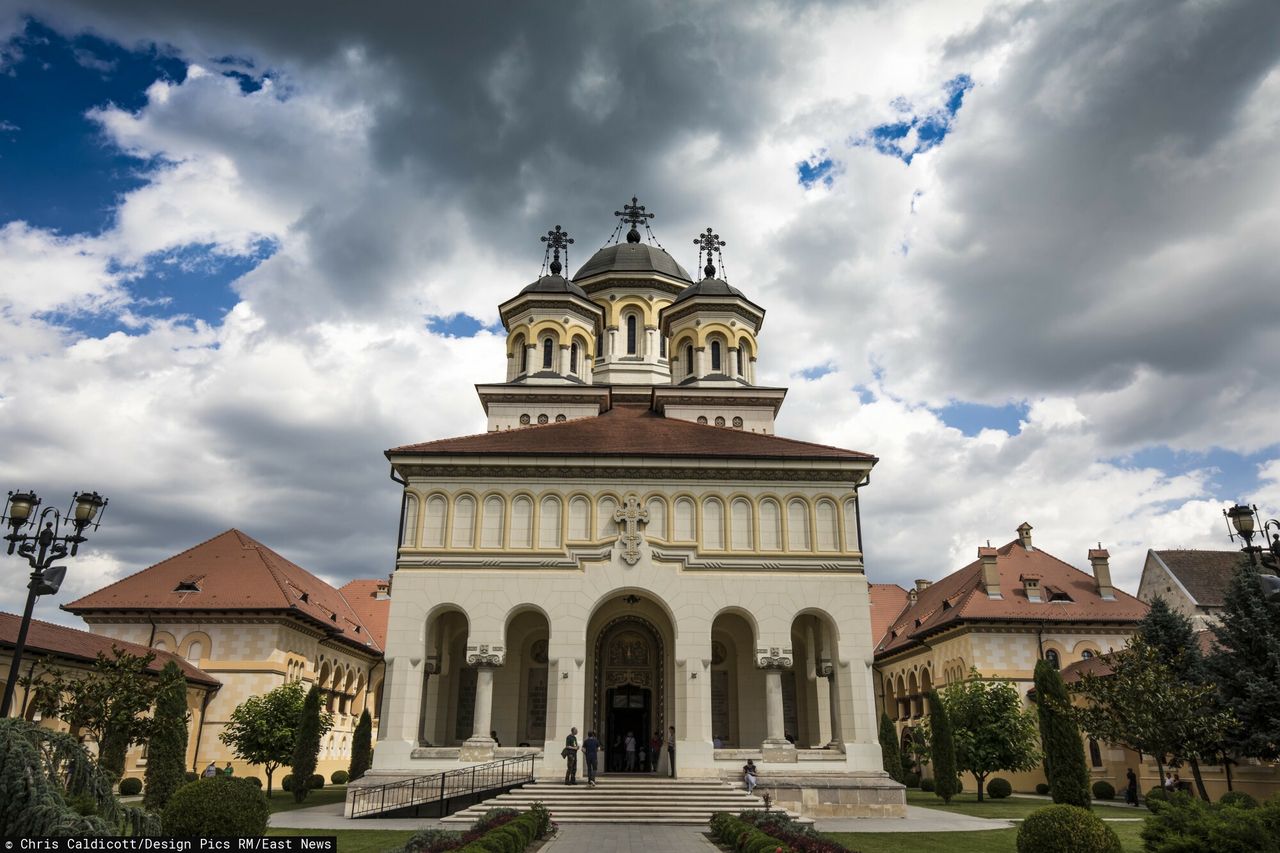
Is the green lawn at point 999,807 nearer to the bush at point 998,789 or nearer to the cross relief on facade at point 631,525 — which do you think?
the bush at point 998,789

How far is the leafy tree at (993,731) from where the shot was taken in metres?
30.4

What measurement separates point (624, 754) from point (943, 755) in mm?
12992

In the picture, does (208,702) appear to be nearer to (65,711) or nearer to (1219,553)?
(65,711)

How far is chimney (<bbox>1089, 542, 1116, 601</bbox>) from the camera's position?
41.9m

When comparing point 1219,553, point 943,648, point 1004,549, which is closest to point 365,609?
point 943,648

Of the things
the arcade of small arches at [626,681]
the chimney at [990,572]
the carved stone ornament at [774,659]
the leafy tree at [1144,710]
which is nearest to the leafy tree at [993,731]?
the arcade of small arches at [626,681]

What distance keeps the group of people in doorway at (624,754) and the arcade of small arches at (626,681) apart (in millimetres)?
217

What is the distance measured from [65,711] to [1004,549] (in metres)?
43.2

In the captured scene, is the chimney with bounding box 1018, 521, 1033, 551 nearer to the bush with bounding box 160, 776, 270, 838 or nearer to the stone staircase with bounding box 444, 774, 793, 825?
the stone staircase with bounding box 444, 774, 793, 825

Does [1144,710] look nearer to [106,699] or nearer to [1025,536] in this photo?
[106,699]

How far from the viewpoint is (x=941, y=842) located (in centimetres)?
1814

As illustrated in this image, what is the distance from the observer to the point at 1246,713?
2500 cm

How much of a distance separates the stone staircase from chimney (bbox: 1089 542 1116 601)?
90.7 feet

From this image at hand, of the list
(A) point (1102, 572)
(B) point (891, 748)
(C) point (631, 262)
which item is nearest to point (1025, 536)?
(A) point (1102, 572)
